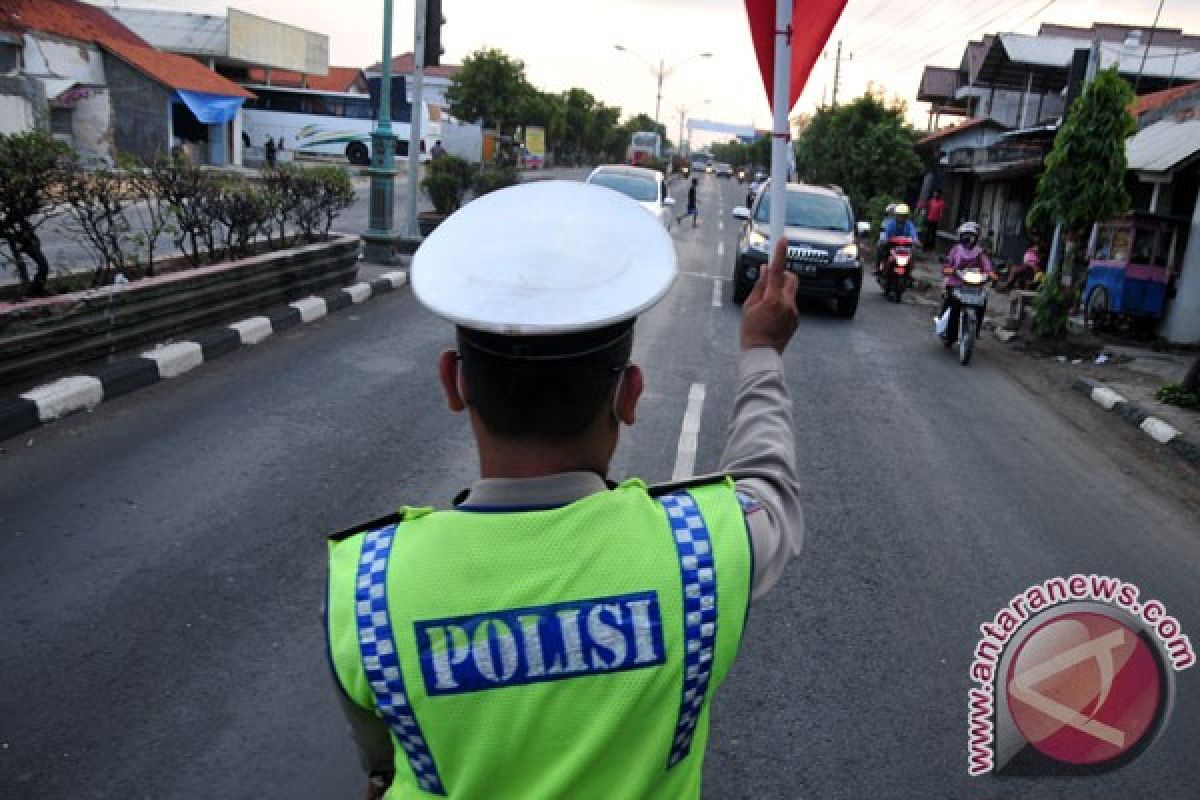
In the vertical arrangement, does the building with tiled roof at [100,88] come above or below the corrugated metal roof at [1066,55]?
below

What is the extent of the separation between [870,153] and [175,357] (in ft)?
76.0

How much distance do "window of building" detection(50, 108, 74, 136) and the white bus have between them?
16.2 meters

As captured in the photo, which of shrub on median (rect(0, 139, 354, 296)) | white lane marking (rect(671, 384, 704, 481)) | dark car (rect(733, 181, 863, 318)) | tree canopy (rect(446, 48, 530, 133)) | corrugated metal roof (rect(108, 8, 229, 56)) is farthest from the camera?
tree canopy (rect(446, 48, 530, 133))

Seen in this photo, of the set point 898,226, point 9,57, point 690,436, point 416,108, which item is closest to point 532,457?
point 690,436

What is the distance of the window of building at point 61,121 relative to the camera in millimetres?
31266

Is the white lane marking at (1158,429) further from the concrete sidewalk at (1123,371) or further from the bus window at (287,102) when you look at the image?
the bus window at (287,102)

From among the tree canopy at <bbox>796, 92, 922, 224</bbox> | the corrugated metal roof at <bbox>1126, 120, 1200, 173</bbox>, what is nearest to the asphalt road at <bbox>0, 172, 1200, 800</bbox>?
the corrugated metal roof at <bbox>1126, 120, 1200, 173</bbox>

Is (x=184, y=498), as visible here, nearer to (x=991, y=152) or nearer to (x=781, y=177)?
(x=781, y=177)

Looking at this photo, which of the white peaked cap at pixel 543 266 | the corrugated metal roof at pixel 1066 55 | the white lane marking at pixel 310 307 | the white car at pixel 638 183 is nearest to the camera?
the white peaked cap at pixel 543 266

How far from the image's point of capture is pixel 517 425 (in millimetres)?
1349

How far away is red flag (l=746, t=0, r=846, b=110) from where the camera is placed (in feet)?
6.08

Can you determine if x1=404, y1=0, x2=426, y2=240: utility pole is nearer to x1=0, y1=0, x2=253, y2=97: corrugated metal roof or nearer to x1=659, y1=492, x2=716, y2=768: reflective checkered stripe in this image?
x1=659, y1=492, x2=716, y2=768: reflective checkered stripe

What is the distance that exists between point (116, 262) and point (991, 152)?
23.5 meters

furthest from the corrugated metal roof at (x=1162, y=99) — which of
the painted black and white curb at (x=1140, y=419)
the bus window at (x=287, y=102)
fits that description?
the bus window at (x=287, y=102)
